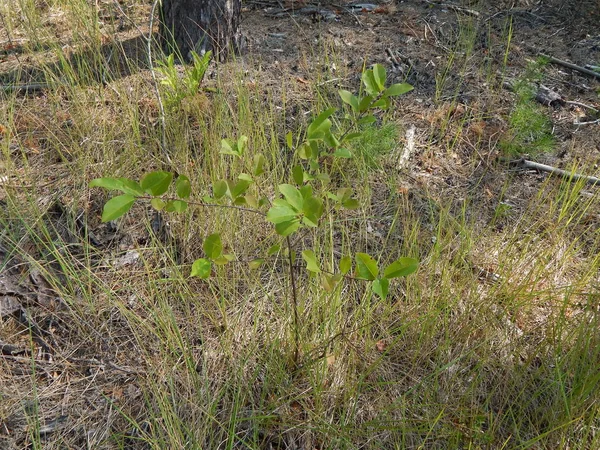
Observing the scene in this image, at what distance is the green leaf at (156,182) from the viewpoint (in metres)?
1.27

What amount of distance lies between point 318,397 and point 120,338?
0.77m

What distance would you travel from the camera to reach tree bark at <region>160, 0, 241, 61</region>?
10.4 ft

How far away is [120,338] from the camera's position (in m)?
1.93

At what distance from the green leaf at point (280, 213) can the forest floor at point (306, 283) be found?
1.86 feet

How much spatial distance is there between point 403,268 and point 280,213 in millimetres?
383

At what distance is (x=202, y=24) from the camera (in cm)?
323

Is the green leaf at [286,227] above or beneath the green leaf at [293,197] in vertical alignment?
beneath

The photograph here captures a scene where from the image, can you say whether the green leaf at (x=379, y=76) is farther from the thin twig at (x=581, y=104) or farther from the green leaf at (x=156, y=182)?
the thin twig at (x=581, y=104)

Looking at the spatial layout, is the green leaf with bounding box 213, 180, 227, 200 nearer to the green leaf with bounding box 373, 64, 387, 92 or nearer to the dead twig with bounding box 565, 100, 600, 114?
the green leaf with bounding box 373, 64, 387, 92

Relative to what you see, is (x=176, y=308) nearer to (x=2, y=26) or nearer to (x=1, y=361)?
(x=1, y=361)

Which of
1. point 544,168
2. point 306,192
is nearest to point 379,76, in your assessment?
point 306,192

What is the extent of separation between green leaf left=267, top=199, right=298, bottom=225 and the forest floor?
0.57 m

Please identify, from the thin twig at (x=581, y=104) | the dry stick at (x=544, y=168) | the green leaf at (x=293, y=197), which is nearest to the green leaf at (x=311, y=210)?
the green leaf at (x=293, y=197)

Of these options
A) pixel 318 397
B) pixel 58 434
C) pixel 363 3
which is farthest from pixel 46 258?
pixel 363 3
